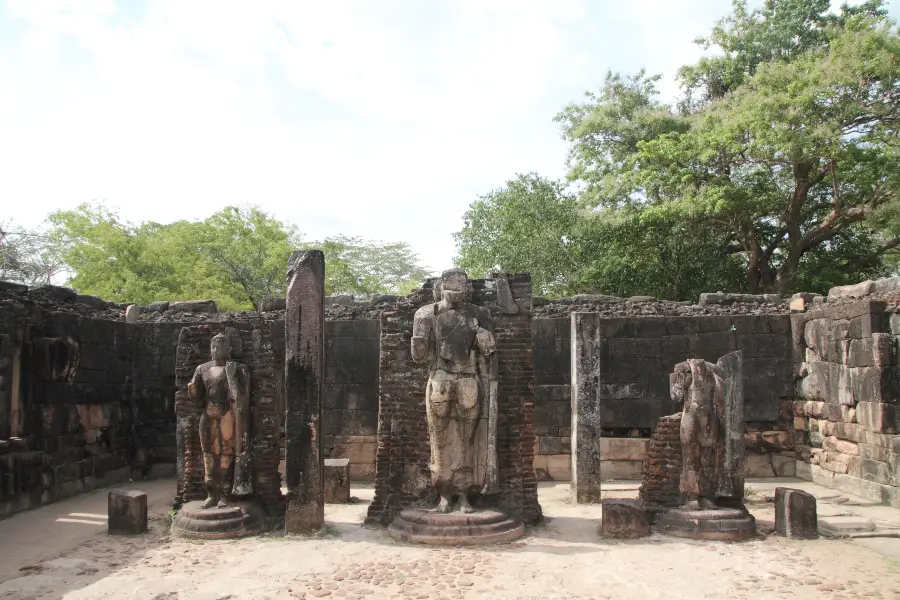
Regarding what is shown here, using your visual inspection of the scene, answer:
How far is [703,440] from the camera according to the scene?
7320 millimetres

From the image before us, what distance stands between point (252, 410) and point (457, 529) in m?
2.68

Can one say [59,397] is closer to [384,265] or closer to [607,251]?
[607,251]

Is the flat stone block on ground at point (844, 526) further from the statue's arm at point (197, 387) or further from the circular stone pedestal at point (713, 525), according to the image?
the statue's arm at point (197, 387)

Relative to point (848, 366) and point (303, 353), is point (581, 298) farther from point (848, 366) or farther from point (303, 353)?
point (303, 353)

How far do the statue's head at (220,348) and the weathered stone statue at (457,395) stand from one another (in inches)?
84.9

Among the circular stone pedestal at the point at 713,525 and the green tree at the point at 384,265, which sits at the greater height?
the green tree at the point at 384,265

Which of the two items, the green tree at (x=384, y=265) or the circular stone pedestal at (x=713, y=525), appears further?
the green tree at (x=384, y=265)

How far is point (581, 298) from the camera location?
12.6m

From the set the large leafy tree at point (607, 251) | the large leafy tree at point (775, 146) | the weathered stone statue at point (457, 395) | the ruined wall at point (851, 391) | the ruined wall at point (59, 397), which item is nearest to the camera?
the weathered stone statue at point (457, 395)

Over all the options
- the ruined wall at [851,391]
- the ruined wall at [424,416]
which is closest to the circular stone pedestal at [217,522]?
the ruined wall at [424,416]

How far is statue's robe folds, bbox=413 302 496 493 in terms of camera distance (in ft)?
23.8

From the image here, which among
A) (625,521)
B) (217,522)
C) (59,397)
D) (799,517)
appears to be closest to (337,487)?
(217,522)

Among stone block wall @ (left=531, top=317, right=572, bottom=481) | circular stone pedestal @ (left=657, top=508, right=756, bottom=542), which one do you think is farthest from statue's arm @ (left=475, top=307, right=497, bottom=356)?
stone block wall @ (left=531, top=317, right=572, bottom=481)

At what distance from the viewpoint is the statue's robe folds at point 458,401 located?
7.25 m
